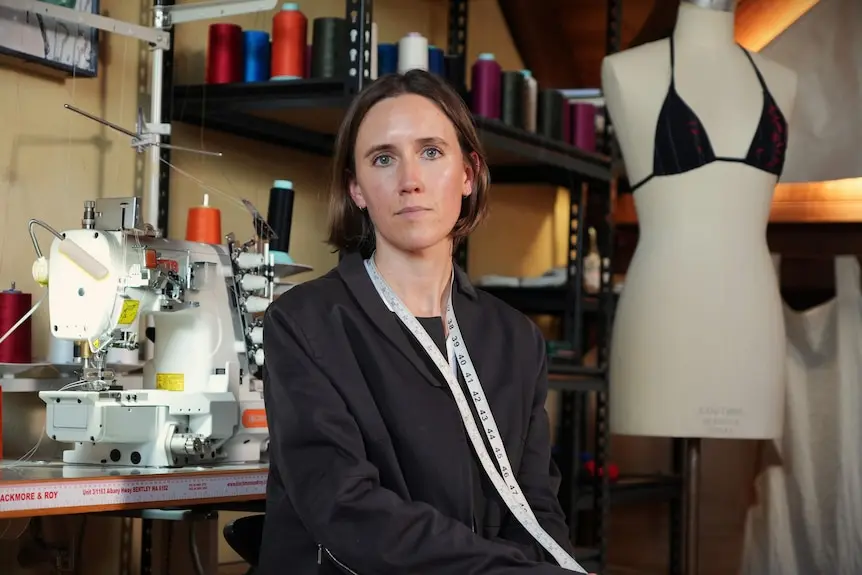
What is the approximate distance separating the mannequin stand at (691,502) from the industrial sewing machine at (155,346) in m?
1.51

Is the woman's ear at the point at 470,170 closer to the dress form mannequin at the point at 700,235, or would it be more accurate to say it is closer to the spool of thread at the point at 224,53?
the spool of thread at the point at 224,53

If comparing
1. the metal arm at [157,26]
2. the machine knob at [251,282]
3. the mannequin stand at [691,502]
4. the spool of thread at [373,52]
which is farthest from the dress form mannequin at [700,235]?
the machine knob at [251,282]

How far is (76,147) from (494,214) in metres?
2.25

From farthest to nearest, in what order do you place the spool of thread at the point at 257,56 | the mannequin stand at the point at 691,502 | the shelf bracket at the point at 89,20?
the mannequin stand at the point at 691,502, the spool of thread at the point at 257,56, the shelf bracket at the point at 89,20

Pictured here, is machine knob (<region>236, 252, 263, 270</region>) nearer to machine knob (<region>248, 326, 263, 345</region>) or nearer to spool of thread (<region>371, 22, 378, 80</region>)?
machine knob (<region>248, 326, 263, 345</region>)

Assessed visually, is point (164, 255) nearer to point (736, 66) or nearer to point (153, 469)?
point (153, 469)

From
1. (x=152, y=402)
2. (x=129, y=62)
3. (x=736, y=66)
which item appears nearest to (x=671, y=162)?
(x=736, y=66)

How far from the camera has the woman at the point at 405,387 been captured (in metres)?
1.50

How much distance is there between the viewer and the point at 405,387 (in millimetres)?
1641

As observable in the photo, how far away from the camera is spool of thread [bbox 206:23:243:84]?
122 inches

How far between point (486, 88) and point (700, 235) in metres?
0.72

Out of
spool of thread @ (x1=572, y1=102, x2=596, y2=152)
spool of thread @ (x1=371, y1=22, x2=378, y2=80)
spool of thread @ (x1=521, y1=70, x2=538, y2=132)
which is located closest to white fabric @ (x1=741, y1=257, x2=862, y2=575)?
spool of thread @ (x1=572, y1=102, x2=596, y2=152)

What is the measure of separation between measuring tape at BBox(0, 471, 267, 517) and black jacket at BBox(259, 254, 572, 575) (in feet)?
1.21

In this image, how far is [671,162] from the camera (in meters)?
3.30
